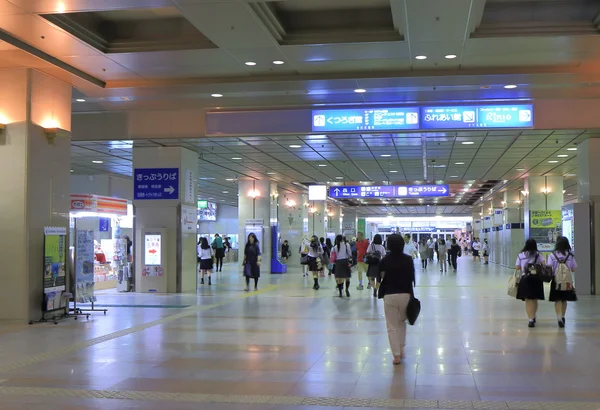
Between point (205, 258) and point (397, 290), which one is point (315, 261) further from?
point (397, 290)

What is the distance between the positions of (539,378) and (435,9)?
4.77 meters

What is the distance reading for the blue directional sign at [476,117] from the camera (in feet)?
41.0

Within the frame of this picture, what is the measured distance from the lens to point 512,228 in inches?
1072

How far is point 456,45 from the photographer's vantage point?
9547 millimetres

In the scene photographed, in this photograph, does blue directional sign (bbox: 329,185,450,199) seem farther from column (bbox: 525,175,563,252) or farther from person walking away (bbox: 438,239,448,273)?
column (bbox: 525,175,563,252)

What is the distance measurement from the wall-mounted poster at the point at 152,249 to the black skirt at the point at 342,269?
179 inches

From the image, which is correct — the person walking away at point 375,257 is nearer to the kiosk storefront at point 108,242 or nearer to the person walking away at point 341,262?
the person walking away at point 341,262

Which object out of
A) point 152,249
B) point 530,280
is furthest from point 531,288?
point 152,249

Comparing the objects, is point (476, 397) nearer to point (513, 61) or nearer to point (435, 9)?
point (435, 9)

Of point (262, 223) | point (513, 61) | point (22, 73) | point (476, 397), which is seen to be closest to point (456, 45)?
point (513, 61)

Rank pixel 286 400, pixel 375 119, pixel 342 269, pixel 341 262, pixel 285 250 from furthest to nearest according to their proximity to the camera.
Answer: pixel 285 250 < pixel 341 262 < pixel 342 269 < pixel 375 119 < pixel 286 400

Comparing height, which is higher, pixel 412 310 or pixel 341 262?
pixel 341 262

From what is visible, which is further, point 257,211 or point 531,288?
point 257,211

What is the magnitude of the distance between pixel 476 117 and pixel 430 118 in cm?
91
